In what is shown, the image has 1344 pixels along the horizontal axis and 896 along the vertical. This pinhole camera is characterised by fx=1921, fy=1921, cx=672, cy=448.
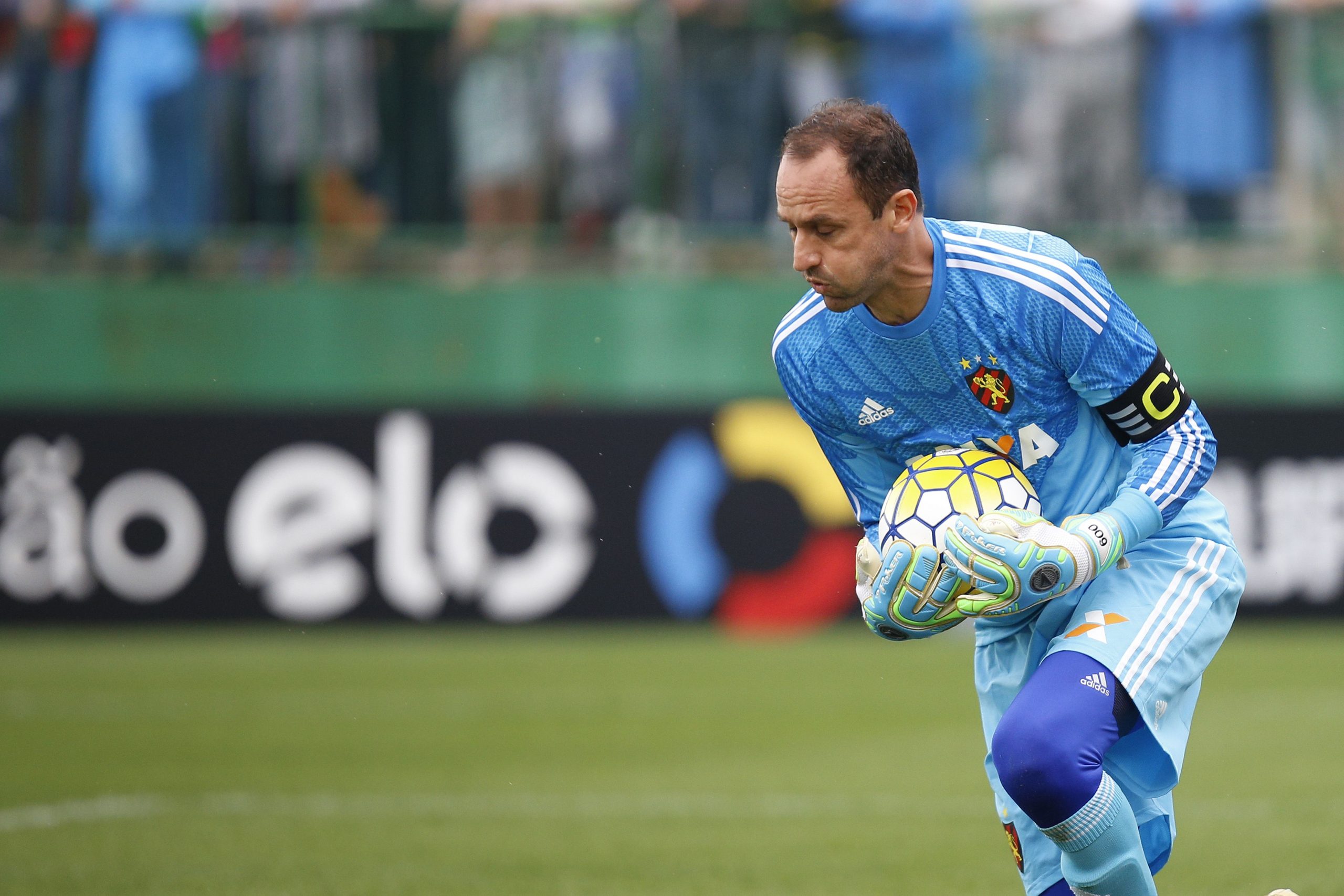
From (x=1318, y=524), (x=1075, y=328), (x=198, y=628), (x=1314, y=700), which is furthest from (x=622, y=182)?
(x=1075, y=328)

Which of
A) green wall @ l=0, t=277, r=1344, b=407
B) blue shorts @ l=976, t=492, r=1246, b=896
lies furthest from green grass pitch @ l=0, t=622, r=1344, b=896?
green wall @ l=0, t=277, r=1344, b=407

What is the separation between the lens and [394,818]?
25.0 ft

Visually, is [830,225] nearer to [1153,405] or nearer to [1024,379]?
[1024,379]

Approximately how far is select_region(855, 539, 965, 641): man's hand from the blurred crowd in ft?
33.8

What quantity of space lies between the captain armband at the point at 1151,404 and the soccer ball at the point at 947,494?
10.6 inches

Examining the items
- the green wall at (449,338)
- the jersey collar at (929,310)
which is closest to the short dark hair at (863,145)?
the jersey collar at (929,310)

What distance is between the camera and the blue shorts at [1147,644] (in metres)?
4.38

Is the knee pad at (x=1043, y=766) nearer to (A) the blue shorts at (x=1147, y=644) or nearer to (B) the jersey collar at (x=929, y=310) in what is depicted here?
(A) the blue shorts at (x=1147, y=644)

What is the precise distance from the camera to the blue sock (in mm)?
4184

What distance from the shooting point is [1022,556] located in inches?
163

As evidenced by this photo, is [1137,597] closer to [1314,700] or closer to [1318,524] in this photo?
[1314,700]

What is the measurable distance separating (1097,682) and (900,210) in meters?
1.14

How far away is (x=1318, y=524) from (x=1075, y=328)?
31.5 feet

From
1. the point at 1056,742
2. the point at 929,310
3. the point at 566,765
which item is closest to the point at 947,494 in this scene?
the point at 929,310
